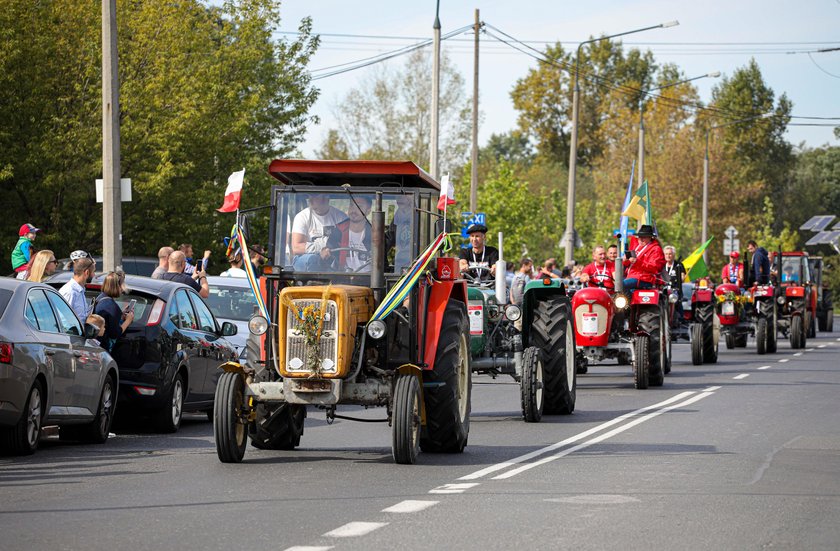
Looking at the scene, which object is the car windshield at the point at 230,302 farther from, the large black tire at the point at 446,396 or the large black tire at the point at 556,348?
the large black tire at the point at 446,396

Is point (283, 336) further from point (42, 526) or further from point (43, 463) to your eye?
point (42, 526)

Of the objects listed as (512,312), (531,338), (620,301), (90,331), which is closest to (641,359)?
(620,301)

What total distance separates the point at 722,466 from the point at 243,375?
395 cm

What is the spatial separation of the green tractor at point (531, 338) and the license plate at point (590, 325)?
3.51m

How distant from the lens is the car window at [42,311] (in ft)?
46.6

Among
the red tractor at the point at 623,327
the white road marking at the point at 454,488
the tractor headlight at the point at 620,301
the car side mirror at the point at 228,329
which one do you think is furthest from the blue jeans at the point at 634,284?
the white road marking at the point at 454,488

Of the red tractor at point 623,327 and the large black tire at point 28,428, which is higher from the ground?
the red tractor at point 623,327

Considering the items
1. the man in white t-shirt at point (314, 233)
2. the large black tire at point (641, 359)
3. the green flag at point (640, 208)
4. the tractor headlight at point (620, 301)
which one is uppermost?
the green flag at point (640, 208)

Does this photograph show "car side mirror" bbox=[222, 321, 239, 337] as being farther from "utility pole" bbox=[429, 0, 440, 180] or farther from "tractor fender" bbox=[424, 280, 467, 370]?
"utility pole" bbox=[429, 0, 440, 180]

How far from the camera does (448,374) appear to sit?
1359 centimetres

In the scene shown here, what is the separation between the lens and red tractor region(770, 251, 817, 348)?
36.9m

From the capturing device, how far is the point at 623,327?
2356 centimetres

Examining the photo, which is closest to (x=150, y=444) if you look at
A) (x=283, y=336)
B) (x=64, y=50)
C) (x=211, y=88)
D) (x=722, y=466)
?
(x=283, y=336)

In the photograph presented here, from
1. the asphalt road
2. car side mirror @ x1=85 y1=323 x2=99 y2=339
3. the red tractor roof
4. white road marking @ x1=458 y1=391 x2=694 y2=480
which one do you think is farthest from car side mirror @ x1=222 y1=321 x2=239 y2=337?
white road marking @ x1=458 y1=391 x2=694 y2=480
